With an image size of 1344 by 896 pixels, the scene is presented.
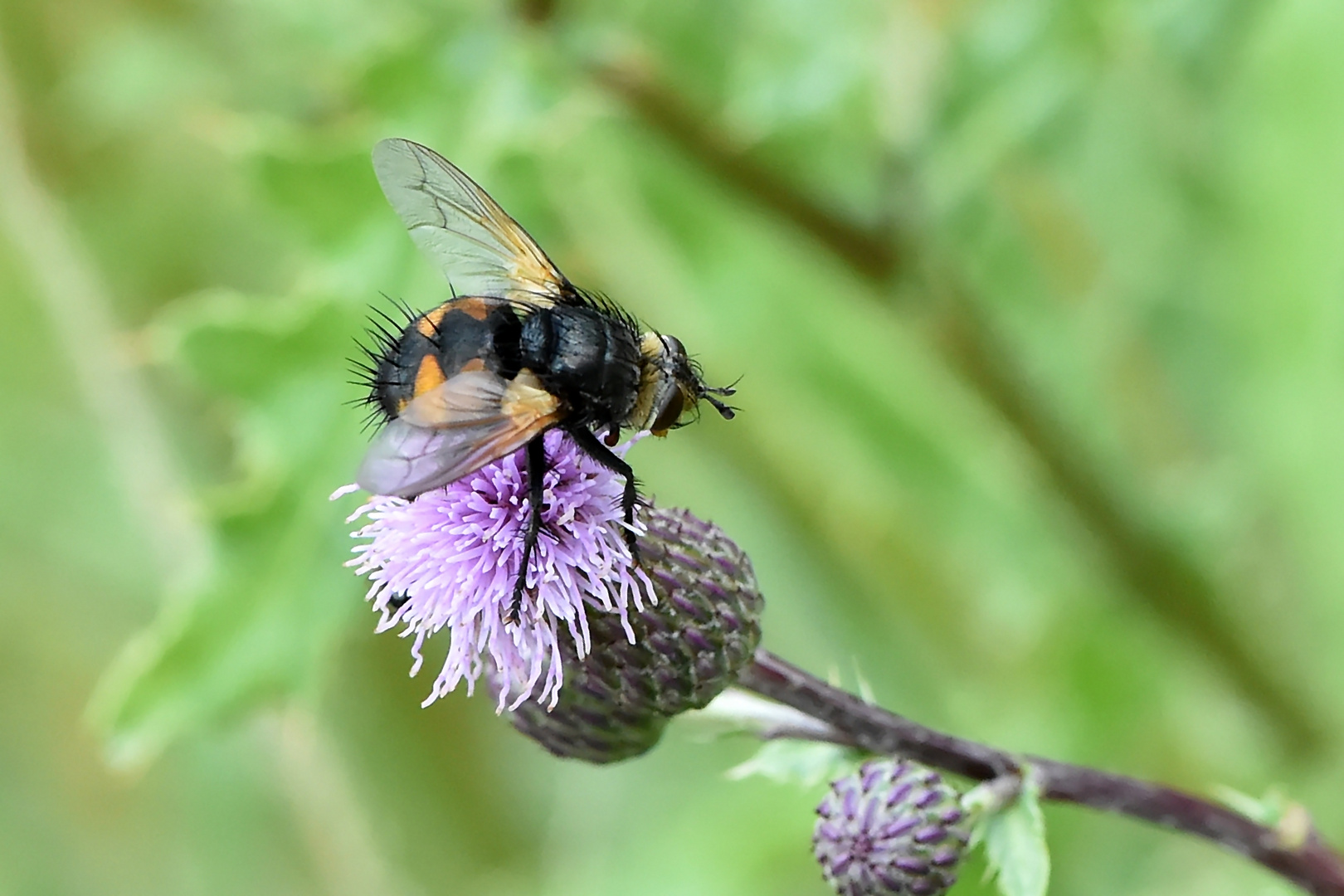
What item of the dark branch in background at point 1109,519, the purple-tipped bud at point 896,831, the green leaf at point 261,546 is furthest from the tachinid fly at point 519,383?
the dark branch in background at point 1109,519

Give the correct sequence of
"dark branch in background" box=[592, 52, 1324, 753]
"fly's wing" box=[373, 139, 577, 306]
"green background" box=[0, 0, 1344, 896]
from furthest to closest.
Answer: "dark branch in background" box=[592, 52, 1324, 753], "green background" box=[0, 0, 1344, 896], "fly's wing" box=[373, 139, 577, 306]

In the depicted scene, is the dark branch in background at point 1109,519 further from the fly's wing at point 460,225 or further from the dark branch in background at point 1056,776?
the dark branch in background at point 1056,776

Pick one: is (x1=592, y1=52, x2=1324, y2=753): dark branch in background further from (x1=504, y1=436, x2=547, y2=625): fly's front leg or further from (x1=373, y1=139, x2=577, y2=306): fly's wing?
(x1=504, y1=436, x2=547, y2=625): fly's front leg

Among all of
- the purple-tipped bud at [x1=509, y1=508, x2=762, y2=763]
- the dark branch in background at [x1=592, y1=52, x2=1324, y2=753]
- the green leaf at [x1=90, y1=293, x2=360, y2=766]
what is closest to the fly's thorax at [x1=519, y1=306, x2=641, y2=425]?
the purple-tipped bud at [x1=509, y1=508, x2=762, y2=763]

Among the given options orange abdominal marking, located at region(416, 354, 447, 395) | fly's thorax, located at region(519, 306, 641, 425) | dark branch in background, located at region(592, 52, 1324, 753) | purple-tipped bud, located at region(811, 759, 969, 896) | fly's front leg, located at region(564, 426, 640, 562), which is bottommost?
purple-tipped bud, located at region(811, 759, 969, 896)

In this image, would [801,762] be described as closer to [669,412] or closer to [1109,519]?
[669,412]
